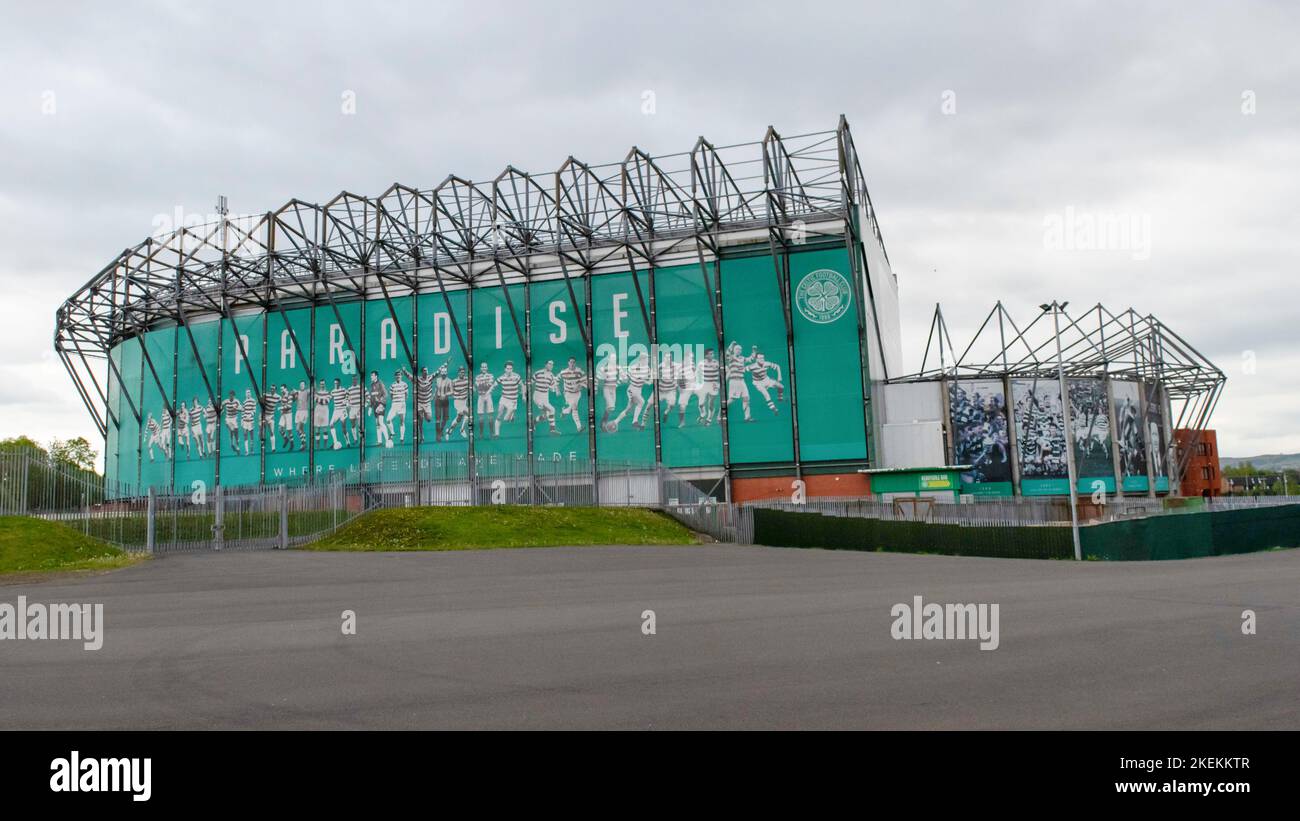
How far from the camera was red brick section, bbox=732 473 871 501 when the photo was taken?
47344mm

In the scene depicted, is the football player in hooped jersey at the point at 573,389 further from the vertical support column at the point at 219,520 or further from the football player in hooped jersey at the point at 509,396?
the vertical support column at the point at 219,520

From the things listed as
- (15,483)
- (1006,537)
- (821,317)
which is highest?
(821,317)

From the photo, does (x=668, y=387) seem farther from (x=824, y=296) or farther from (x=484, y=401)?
(x=484, y=401)

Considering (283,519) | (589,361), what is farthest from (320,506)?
(589,361)

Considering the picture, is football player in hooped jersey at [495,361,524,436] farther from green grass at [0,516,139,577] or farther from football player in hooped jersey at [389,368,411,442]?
green grass at [0,516,139,577]

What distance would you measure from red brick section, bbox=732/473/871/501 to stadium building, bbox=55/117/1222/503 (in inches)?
4.4

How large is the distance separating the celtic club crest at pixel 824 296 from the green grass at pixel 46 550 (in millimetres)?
33696

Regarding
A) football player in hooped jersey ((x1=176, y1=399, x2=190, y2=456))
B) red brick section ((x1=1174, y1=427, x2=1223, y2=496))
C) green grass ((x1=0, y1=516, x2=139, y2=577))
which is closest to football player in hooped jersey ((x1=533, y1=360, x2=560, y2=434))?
football player in hooped jersey ((x1=176, y1=399, x2=190, y2=456))

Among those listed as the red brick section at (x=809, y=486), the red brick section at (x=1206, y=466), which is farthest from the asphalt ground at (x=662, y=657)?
the red brick section at (x=1206, y=466)
